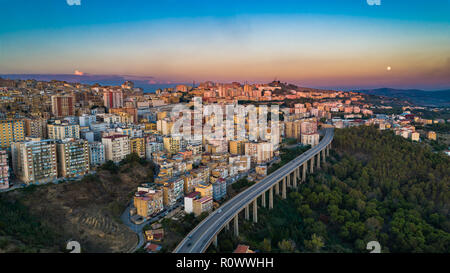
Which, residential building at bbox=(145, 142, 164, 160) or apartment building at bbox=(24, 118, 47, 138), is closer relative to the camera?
Result: apartment building at bbox=(24, 118, 47, 138)

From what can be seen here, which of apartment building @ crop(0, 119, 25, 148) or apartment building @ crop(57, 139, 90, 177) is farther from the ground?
apartment building @ crop(0, 119, 25, 148)

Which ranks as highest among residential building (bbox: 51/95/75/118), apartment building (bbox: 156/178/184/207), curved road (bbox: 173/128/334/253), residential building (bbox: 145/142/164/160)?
residential building (bbox: 51/95/75/118)

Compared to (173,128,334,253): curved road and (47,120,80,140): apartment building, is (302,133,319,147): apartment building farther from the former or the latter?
(47,120,80,140): apartment building

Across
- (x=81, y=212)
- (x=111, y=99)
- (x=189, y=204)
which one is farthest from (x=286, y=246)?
(x=111, y=99)

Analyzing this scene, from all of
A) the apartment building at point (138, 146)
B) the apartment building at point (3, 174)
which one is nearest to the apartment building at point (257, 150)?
the apartment building at point (138, 146)

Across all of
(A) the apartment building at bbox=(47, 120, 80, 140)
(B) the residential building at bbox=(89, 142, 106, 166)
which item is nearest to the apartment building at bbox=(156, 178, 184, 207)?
(B) the residential building at bbox=(89, 142, 106, 166)
